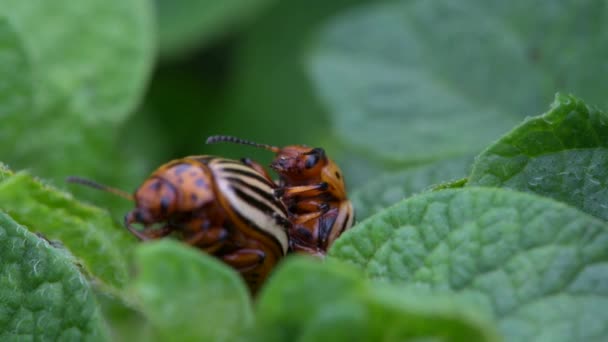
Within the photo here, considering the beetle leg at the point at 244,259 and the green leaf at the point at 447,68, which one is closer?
the beetle leg at the point at 244,259

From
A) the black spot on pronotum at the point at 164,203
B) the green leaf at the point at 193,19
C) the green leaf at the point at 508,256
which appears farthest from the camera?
the green leaf at the point at 193,19

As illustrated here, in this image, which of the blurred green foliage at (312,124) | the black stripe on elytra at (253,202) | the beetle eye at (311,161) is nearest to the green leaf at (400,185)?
the blurred green foliage at (312,124)

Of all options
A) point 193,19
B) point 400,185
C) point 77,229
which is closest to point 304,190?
point 400,185

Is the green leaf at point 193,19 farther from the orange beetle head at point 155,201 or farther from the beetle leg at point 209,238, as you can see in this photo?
the beetle leg at point 209,238

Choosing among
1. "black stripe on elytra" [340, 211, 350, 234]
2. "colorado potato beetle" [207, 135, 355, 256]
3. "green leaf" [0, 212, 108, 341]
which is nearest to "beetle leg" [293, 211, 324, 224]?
"colorado potato beetle" [207, 135, 355, 256]

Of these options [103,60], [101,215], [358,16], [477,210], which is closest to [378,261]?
[477,210]

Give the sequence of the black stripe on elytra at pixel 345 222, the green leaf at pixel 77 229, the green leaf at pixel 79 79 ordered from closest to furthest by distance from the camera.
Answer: the green leaf at pixel 77 229, the black stripe on elytra at pixel 345 222, the green leaf at pixel 79 79

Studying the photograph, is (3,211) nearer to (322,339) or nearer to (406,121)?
(322,339)
